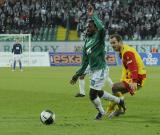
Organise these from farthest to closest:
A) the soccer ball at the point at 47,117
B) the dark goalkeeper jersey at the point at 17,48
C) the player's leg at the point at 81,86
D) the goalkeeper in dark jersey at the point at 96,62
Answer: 1. the dark goalkeeper jersey at the point at 17,48
2. the player's leg at the point at 81,86
3. the goalkeeper in dark jersey at the point at 96,62
4. the soccer ball at the point at 47,117

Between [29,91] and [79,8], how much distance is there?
33.1m

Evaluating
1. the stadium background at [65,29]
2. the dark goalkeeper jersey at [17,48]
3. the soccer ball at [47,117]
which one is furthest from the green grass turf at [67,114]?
the dark goalkeeper jersey at [17,48]

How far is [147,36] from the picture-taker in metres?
54.5

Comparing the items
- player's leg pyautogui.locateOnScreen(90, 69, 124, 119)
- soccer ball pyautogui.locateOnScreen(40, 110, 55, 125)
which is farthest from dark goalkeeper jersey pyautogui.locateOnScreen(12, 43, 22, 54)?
soccer ball pyautogui.locateOnScreen(40, 110, 55, 125)

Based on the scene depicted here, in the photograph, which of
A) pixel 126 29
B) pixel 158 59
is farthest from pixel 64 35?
pixel 158 59

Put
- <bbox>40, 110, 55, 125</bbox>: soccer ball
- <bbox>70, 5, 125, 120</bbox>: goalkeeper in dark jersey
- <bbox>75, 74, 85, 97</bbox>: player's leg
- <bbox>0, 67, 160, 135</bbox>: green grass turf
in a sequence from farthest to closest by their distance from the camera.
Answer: <bbox>75, 74, 85, 97</bbox>: player's leg
<bbox>70, 5, 125, 120</bbox>: goalkeeper in dark jersey
<bbox>40, 110, 55, 125</bbox>: soccer ball
<bbox>0, 67, 160, 135</bbox>: green grass turf

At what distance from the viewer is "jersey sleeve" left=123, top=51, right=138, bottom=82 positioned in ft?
50.5

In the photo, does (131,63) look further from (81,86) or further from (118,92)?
(81,86)

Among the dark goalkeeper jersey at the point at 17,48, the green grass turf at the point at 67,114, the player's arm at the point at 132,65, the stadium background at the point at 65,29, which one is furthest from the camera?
the stadium background at the point at 65,29

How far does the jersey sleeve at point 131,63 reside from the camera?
15.4 meters

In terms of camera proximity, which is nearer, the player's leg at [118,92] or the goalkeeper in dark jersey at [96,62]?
the goalkeeper in dark jersey at [96,62]

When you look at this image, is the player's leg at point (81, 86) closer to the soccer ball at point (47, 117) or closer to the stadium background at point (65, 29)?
the soccer ball at point (47, 117)

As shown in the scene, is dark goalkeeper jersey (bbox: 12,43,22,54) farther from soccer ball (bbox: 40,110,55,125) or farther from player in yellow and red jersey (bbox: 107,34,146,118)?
soccer ball (bbox: 40,110,55,125)

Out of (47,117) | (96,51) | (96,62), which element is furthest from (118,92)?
(47,117)
